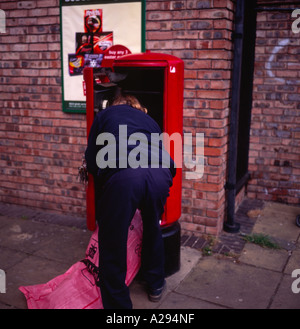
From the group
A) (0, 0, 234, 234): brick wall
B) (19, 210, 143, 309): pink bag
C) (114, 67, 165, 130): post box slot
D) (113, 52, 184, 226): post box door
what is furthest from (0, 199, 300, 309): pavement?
(114, 67, 165, 130): post box slot

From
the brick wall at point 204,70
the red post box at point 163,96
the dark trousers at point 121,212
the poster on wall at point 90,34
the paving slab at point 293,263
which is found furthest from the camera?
the poster on wall at point 90,34

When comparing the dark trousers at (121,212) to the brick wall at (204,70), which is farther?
the brick wall at (204,70)

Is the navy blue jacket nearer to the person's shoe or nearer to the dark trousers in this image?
the dark trousers

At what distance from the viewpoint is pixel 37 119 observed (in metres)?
4.99

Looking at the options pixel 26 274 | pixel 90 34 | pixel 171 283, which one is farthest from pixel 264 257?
pixel 90 34

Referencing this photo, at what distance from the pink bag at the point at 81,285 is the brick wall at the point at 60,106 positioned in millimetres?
1246

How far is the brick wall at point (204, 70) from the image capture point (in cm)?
393

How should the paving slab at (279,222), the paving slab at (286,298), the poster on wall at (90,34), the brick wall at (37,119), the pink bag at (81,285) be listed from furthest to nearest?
the brick wall at (37,119)
the paving slab at (279,222)
the poster on wall at (90,34)
the paving slab at (286,298)
the pink bag at (81,285)

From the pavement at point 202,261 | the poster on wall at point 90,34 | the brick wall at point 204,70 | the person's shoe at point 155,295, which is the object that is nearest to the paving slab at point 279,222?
the pavement at point 202,261

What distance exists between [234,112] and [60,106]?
218cm

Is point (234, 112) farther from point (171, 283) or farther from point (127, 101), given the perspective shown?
point (171, 283)

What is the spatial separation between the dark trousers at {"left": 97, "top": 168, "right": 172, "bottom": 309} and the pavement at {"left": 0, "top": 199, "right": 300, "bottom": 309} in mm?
418

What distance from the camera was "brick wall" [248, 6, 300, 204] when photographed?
4867mm

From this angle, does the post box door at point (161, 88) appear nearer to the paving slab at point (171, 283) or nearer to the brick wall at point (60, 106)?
the paving slab at point (171, 283)
